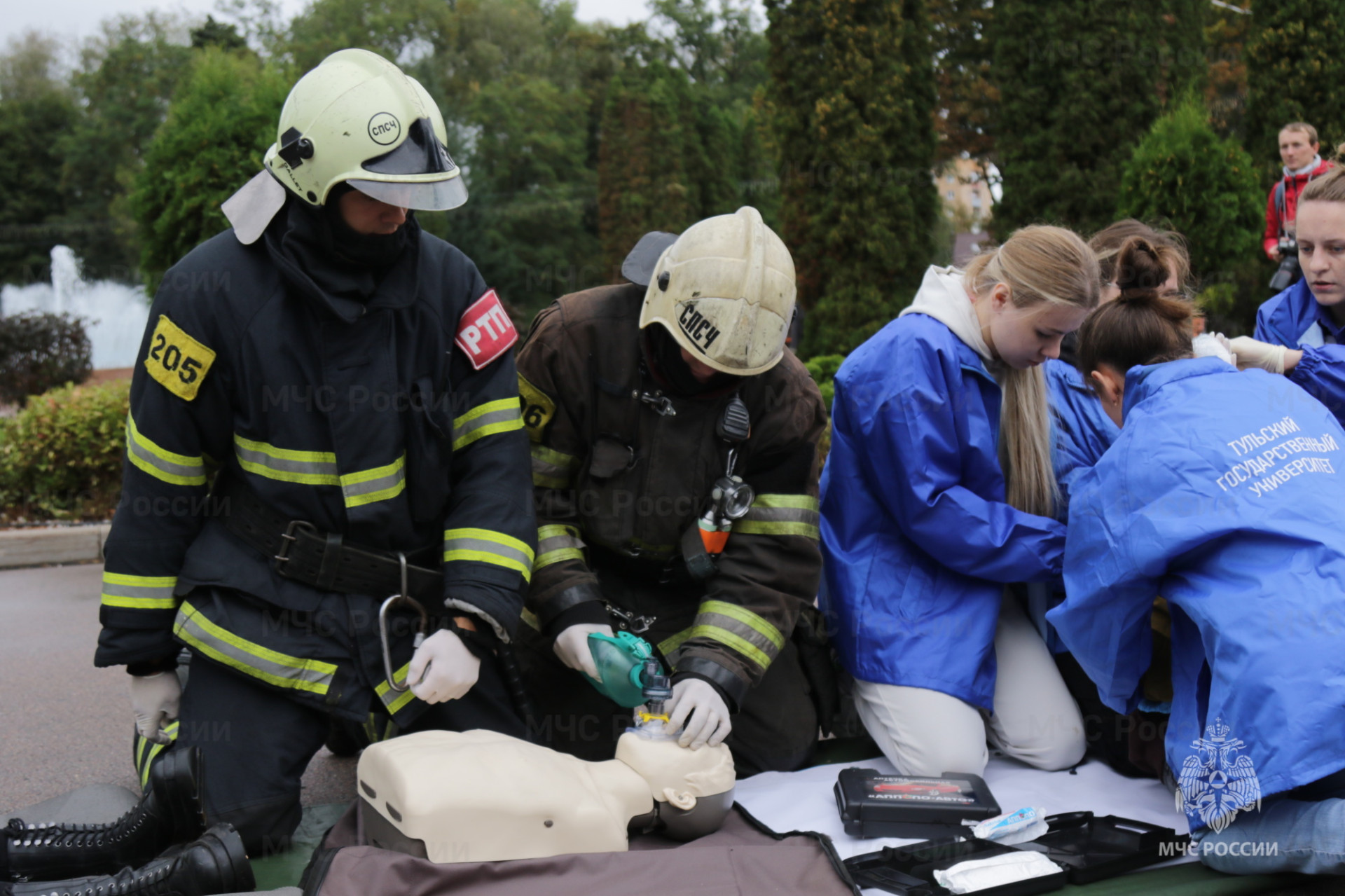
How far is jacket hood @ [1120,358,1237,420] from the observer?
99.9 inches

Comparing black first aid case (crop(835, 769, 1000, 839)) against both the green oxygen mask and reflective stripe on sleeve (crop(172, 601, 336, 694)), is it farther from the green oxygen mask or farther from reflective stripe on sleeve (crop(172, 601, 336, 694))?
reflective stripe on sleeve (crop(172, 601, 336, 694))

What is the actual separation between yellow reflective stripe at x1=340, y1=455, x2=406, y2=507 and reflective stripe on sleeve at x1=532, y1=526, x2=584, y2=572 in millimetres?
441

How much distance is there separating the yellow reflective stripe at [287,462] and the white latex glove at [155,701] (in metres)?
0.51

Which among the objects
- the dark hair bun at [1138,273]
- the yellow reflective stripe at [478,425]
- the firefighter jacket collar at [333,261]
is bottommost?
the yellow reflective stripe at [478,425]

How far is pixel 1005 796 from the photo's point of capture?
286cm

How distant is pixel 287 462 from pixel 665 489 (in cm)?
95

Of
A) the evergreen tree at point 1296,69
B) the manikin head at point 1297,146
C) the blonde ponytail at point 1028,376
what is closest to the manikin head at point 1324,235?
the blonde ponytail at point 1028,376

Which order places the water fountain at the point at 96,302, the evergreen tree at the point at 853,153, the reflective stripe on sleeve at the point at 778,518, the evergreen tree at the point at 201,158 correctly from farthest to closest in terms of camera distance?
the water fountain at the point at 96,302
the evergreen tree at the point at 853,153
the evergreen tree at the point at 201,158
the reflective stripe on sleeve at the point at 778,518

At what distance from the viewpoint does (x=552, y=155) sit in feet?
94.1

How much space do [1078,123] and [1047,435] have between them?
10.2 m

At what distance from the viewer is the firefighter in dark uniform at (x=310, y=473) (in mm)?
2275

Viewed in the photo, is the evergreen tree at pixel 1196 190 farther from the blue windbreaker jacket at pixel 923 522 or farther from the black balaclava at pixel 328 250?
the black balaclava at pixel 328 250

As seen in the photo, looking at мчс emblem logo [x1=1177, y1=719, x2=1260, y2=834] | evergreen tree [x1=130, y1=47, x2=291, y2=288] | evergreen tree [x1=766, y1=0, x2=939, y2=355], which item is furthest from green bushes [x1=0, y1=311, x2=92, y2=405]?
мчс emblem logo [x1=1177, y1=719, x2=1260, y2=834]

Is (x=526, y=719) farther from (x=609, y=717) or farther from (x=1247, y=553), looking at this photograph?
(x=1247, y=553)
